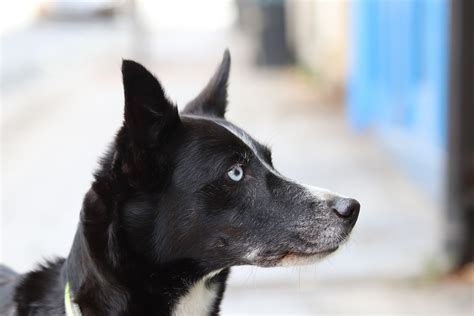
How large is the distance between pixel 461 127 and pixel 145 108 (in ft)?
11.0

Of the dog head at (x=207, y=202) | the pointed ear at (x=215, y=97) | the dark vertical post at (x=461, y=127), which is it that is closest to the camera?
the dog head at (x=207, y=202)

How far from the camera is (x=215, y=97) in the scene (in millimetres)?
3295

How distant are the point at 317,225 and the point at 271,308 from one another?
2546 millimetres

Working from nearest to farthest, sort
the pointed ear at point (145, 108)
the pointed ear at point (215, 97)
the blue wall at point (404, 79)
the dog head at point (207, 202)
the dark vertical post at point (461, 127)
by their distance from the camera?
the pointed ear at point (145, 108), the dog head at point (207, 202), the pointed ear at point (215, 97), the dark vertical post at point (461, 127), the blue wall at point (404, 79)

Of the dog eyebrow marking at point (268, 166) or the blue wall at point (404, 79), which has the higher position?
the dog eyebrow marking at point (268, 166)

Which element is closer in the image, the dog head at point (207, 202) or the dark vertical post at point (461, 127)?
the dog head at point (207, 202)

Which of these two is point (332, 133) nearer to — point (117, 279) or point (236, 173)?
point (236, 173)

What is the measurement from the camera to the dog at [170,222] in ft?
8.94

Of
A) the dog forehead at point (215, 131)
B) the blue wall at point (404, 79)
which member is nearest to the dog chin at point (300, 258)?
the dog forehead at point (215, 131)

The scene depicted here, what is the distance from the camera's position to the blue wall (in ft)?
21.7

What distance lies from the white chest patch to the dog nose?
477mm

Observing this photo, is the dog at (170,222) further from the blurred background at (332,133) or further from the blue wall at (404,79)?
the blue wall at (404,79)

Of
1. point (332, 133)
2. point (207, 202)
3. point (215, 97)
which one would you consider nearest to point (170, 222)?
point (207, 202)

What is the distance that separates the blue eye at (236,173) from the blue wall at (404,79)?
327 cm
